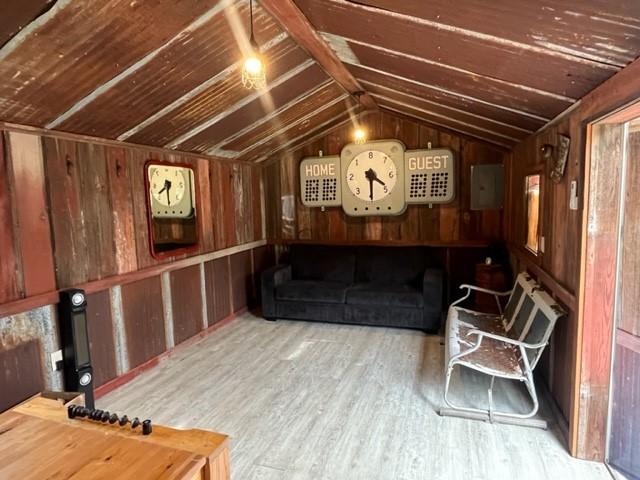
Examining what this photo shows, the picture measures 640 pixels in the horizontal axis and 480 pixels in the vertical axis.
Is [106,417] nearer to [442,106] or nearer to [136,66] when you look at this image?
[136,66]

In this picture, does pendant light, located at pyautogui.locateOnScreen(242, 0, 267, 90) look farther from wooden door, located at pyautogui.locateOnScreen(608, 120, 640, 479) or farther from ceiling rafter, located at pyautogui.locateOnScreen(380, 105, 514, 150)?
ceiling rafter, located at pyautogui.locateOnScreen(380, 105, 514, 150)

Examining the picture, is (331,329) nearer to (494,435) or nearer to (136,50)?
(494,435)

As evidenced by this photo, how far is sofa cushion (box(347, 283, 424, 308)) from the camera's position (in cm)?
409

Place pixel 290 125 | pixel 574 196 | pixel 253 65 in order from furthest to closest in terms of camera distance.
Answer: pixel 290 125 → pixel 574 196 → pixel 253 65

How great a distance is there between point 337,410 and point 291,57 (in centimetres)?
252

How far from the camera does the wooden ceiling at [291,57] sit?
4.81ft

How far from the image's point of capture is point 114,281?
304 centimetres

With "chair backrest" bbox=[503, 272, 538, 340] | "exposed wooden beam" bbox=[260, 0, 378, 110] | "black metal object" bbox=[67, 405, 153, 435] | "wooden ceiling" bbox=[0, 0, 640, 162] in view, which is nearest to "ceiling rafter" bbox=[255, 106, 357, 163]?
"exposed wooden beam" bbox=[260, 0, 378, 110]

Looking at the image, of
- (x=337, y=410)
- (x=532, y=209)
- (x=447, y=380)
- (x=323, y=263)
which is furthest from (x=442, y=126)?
(x=337, y=410)

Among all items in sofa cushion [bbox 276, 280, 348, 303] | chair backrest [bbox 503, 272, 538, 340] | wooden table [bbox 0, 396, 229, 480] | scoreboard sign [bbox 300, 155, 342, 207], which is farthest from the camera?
scoreboard sign [bbox 300, 155, 342, 207]

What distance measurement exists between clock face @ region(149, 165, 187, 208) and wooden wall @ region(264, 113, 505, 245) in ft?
5.86

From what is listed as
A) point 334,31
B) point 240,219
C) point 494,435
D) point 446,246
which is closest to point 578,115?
point 334,31

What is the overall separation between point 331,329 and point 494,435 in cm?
219

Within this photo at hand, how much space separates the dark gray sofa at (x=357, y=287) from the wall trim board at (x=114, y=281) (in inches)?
26.2
